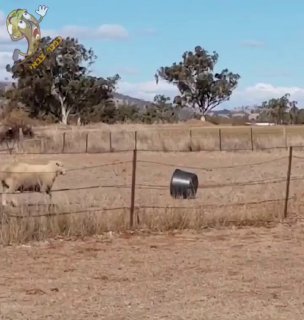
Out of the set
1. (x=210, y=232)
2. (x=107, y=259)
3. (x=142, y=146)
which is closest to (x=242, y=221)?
(x=210, y=232)

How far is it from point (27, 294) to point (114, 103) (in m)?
82.7

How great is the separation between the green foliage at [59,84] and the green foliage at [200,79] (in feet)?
43.5

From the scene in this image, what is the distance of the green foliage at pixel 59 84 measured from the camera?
81.6m

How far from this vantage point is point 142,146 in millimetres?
39906

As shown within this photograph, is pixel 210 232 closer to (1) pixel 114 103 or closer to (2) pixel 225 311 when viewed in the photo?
(2) pixel 225 311

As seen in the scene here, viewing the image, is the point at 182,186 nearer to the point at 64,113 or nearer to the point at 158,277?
the point at 158,277

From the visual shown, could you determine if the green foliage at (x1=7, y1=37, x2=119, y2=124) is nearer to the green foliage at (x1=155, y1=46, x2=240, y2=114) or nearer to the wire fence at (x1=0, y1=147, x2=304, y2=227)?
the green foliage at (x1=155, y1=46, x2=240, y2=114)

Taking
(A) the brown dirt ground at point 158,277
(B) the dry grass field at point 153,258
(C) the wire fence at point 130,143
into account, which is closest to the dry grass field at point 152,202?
(B) the dry grass field at point 153,258

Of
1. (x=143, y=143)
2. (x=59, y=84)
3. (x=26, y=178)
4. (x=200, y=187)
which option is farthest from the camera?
(x=59, y=84)

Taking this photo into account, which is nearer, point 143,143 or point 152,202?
point 152,202

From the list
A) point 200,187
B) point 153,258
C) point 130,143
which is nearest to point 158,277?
point 153,258

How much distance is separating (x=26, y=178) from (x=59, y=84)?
6751 centimetres

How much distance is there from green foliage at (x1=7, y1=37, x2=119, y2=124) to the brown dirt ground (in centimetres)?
7152

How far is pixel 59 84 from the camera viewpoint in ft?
273
